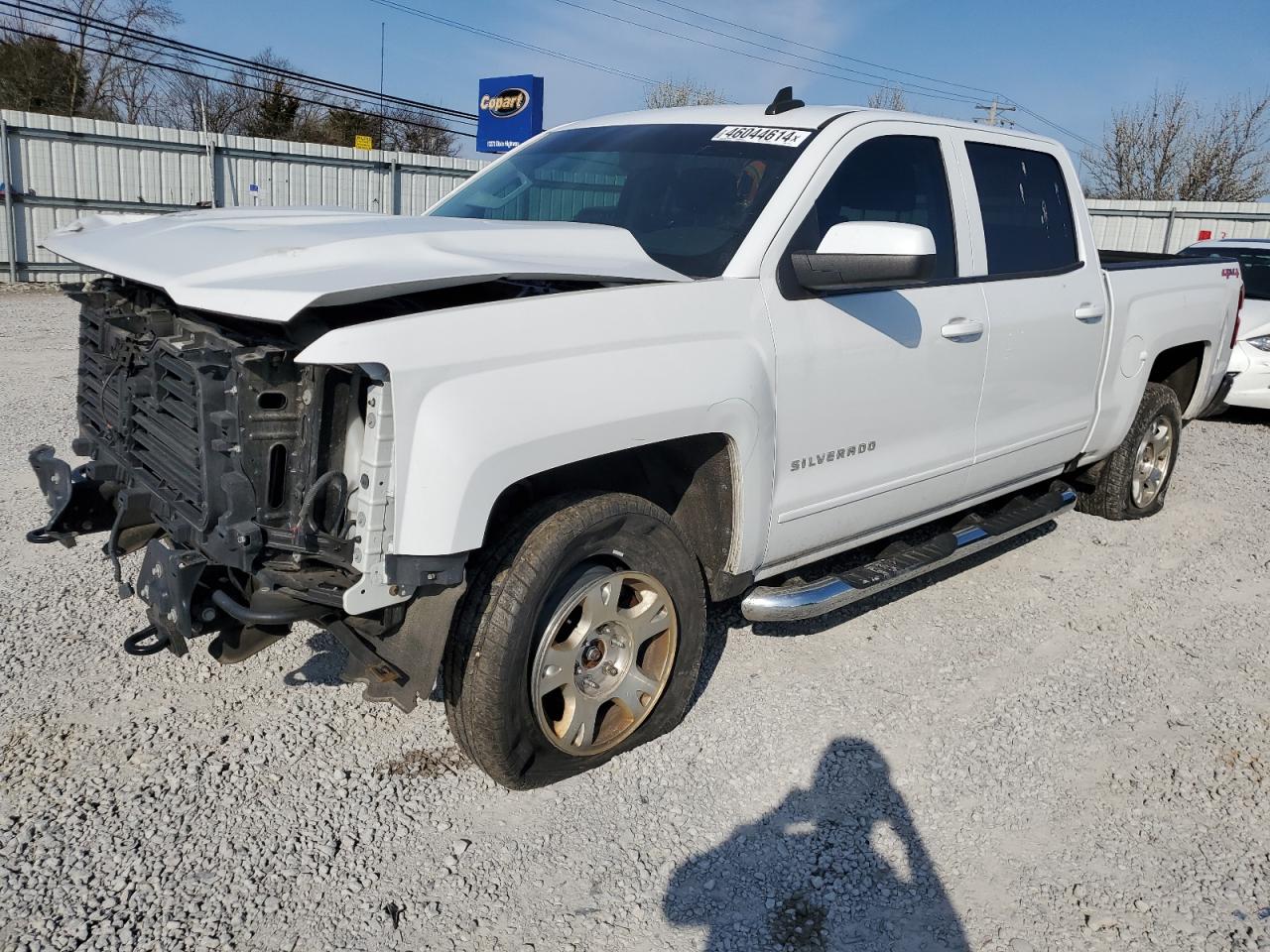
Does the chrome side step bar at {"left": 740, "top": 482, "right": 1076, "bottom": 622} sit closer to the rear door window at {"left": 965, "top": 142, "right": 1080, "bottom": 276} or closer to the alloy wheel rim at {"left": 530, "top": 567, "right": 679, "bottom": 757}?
the alloy wheel rim at {"left": 530, "top": 567, "right": 679, "bottom": 757}

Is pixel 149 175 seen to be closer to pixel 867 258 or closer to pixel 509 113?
pixel 509 113

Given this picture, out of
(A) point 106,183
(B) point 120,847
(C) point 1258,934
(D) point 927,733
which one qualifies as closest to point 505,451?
(B) point 120,847

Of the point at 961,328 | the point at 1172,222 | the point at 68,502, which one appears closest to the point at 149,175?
the point at 68,502

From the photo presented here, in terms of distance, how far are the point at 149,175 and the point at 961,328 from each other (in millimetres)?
16129

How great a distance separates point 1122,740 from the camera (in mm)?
3791

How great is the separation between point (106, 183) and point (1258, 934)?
1780 centimetres

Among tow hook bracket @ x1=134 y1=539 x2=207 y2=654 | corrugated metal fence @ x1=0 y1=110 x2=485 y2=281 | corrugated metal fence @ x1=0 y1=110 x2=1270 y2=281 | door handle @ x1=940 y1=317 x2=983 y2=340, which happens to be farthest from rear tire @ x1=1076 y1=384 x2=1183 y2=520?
corrugated metal fence @ x1=0 y1=110 x2=1270 y2=281

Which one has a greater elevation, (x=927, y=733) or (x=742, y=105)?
(x=742, y=105)

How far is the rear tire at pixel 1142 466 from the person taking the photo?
5953 millimetres

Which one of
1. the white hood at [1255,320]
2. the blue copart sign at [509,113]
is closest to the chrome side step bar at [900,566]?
the white hood at [1255,320]

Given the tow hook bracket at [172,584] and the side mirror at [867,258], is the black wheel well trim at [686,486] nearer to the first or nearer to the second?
the side mirror at [867,258]

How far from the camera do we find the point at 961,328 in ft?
13.5

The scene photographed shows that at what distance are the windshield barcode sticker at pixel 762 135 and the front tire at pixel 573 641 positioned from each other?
1.50 m

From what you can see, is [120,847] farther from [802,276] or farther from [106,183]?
[106,183]
